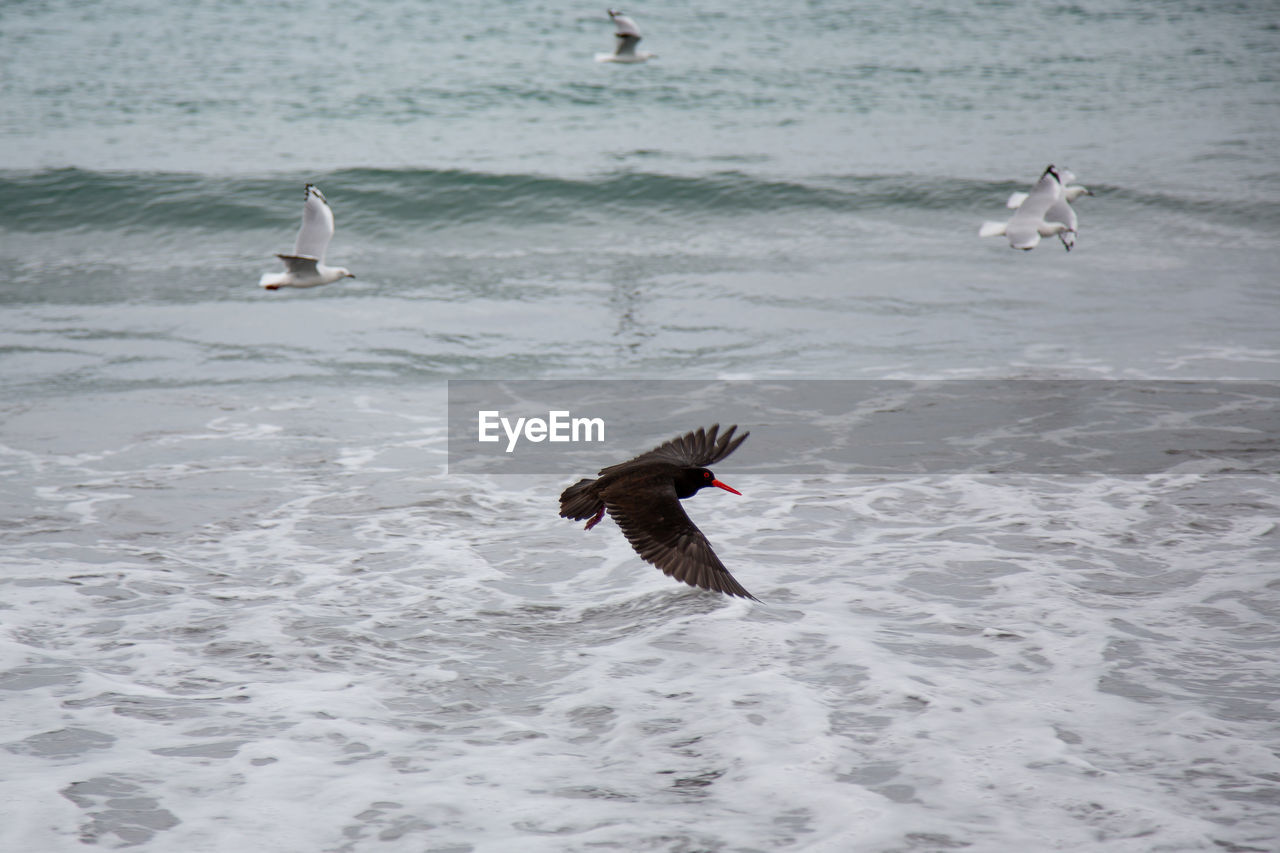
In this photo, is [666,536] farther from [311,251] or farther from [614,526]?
[311,251]

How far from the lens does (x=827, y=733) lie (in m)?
4.62

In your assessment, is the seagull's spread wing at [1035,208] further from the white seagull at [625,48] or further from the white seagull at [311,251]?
the white seagull at [625,48]

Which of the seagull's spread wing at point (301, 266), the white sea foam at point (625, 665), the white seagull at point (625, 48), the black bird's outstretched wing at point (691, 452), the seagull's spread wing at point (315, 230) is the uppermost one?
the white seagull at point (625, 48)

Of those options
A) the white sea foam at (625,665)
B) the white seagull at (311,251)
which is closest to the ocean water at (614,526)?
the white sea foam at (625,665)

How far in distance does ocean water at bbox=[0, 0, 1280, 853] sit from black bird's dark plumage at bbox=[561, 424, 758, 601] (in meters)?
0.43

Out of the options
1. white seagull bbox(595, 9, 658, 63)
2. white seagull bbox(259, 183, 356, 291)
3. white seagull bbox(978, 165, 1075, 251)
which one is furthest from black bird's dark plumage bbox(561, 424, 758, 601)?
white seagull bbox(595, 9, 658, 63)

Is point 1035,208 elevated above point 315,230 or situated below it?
above

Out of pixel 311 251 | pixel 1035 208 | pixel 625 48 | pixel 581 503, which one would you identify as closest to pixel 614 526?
pixel 581 503

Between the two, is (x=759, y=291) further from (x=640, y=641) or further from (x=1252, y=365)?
(x=640, y=641)

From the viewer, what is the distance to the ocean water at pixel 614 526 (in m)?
4.28

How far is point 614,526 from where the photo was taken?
23.1ft

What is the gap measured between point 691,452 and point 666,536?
80 cm

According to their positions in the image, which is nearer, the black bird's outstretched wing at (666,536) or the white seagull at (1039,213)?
the black bird's outstretched wing at (666,536)

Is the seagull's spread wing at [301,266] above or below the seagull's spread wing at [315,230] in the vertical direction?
below
